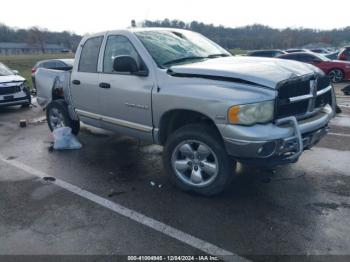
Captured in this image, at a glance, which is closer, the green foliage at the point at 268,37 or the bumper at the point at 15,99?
the bumper at the point at 15,99

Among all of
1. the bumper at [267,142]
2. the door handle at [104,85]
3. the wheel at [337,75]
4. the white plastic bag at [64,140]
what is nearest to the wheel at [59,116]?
the white plastic bag at [64,140]

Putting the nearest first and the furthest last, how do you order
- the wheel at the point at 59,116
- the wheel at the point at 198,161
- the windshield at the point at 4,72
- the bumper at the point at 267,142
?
the bumper at the point at 267,142
the wheel at the point at 198,161
the wheel at the point at 59,116
the windshield at the point at 4,72

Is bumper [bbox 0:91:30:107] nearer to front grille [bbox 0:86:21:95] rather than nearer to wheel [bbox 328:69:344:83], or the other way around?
front grille [bbox 0:86:21:95]

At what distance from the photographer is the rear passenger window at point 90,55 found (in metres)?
5.24

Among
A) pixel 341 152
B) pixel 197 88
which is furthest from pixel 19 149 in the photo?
pixel 341 152

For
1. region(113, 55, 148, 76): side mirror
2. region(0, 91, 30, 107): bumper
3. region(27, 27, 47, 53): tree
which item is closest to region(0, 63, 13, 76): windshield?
region(0, 91, 30, 107): bumper

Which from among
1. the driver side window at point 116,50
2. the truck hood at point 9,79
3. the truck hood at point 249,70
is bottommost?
the truck hood at point 9,79

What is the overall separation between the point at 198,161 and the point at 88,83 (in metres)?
2.36

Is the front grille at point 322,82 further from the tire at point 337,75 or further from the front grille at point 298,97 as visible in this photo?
the tire at point 337,75

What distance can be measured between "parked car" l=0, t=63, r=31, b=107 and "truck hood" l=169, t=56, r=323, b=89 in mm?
8049

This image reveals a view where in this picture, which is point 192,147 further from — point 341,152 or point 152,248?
point 341,152

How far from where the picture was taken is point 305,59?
16.3 meters

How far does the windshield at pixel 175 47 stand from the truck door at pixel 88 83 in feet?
3.23

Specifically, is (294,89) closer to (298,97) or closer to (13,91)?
(298,97)
